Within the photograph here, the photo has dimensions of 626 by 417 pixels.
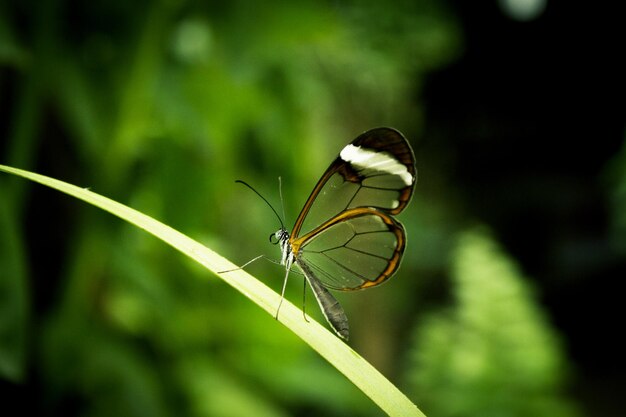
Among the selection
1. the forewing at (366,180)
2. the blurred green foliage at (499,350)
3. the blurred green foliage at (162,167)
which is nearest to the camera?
the forewing at (366,180)

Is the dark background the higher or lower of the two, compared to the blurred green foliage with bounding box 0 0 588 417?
higher

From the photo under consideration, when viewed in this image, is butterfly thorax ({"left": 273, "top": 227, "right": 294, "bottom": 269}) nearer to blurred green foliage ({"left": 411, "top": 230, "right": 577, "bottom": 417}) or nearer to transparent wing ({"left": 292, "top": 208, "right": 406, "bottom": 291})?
transparent wing ({"left": 292, "top": 208, "right": 406, "bottom": 291})

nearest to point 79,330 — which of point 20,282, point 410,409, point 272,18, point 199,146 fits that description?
point 20,282

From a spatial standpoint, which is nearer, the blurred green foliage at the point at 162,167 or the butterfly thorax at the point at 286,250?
the butterfly thorax at the point at 286,250

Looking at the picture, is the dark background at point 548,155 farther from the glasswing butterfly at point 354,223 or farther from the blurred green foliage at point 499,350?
the glasswing butterfly at point 354,223

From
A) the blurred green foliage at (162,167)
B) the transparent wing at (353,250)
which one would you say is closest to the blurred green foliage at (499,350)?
the blurred green foliage at (162,167)

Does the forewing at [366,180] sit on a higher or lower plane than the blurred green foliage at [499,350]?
lower

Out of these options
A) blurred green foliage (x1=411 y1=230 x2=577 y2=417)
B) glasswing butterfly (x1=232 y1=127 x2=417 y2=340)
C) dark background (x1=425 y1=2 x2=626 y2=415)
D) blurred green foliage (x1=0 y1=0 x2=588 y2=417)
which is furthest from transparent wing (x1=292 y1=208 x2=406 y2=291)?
dark background (x1=425 y1=2 x2=626 y2=415)

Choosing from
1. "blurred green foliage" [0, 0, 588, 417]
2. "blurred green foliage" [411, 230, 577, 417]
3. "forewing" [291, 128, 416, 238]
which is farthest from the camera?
"blurred green foliage" [411, 230, 577, 417]
